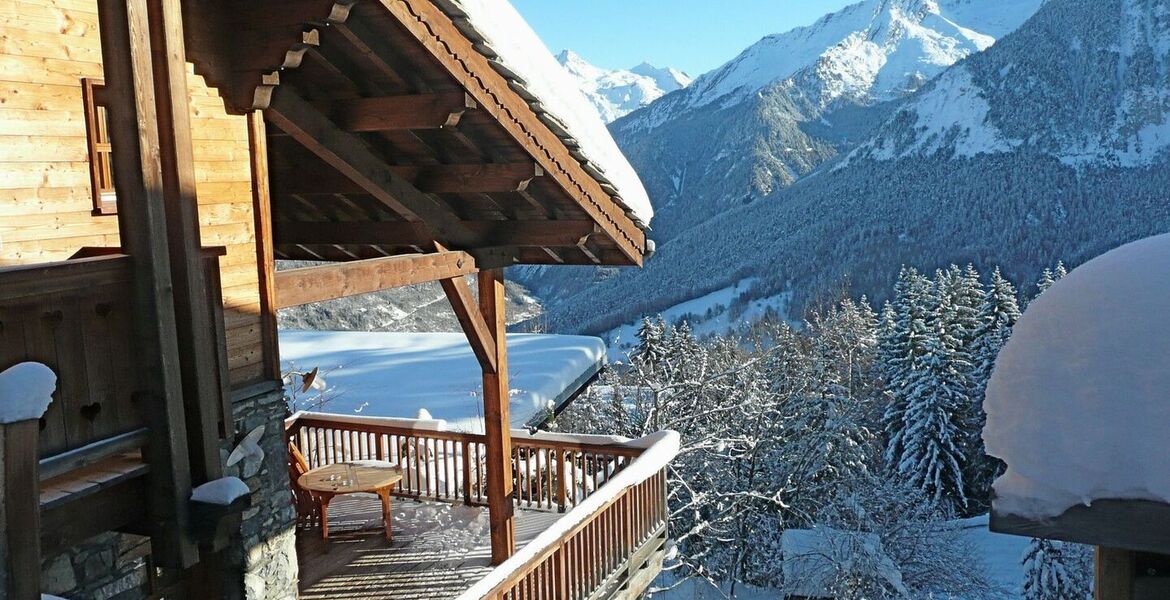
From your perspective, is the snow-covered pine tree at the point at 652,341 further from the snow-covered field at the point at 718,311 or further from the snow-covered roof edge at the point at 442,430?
the snow-covered field at the point at 718,311

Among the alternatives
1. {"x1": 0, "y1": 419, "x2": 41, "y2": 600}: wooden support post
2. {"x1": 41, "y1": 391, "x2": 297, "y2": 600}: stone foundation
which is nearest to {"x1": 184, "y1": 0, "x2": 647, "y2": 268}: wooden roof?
{"x1": 41, "y1": 391, "x2": 297, "y2": 600}: stone foundation

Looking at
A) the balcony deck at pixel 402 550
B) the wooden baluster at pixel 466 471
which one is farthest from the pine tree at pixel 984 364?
the balcony deck at pixel 402 550

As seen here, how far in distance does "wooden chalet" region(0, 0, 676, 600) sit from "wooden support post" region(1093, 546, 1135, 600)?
2956mm

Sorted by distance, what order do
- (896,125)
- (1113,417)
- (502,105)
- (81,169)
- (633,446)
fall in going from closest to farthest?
(1113,417)
(81,169)
(502,105)
(633,446)
(896,125)

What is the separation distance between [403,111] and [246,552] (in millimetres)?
2830

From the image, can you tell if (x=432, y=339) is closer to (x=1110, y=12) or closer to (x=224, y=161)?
(x=224, y=161)

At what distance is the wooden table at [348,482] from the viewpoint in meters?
7.56

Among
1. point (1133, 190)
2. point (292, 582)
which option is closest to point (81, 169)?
point (292, 582)

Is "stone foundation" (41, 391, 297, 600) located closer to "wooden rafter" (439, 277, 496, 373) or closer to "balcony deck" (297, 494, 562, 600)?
"balcony deck" (297, 494, 562, 600)

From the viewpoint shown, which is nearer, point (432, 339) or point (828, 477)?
point (432, 339)

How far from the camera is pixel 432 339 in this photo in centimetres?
1956

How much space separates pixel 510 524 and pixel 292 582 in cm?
252

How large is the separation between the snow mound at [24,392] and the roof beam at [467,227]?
4605 mm

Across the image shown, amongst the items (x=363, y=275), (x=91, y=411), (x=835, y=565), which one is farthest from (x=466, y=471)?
(x=835, y=565)
